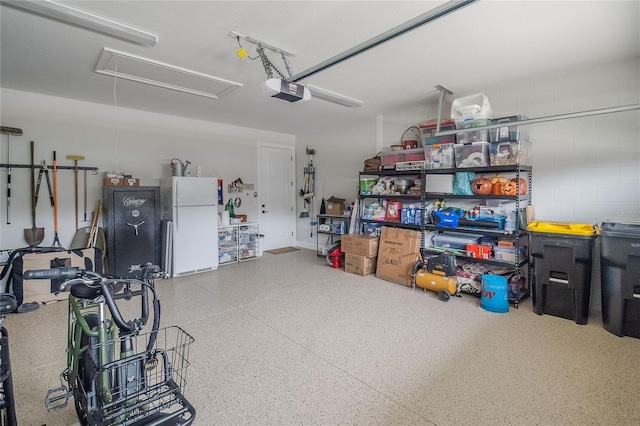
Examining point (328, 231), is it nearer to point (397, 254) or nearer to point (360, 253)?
point (360, 253)

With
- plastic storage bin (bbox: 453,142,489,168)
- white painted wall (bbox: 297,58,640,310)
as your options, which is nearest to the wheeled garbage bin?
white painted wall (bbox: 297,58,640,310)

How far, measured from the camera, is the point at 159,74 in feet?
11.4

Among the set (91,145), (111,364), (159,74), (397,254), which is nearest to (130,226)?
(91,145)

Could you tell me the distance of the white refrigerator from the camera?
Result: 490 cm

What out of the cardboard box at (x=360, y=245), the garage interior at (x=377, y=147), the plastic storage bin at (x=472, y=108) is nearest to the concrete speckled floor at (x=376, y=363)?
the garage interior at (x=377, y=147)

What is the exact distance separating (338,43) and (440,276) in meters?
2.91

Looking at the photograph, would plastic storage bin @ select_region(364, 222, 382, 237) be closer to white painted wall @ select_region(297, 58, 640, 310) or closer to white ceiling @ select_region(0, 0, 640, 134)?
white ceiling @ select_region(0, 0, 640, 134)

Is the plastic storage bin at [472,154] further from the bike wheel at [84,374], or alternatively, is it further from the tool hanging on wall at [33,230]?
the tool hanging on wall at [33,230]

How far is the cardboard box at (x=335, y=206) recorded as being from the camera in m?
6.02

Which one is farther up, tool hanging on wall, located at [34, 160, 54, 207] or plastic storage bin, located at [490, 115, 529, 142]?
plastic storage bin, located at [490, 115, 529, 142]

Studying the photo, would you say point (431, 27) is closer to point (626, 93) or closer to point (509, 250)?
point (626, 93)

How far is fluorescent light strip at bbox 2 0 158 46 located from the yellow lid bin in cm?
412

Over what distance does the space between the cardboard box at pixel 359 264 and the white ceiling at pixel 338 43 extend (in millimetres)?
2433

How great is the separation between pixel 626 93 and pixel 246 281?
16.6 ft
